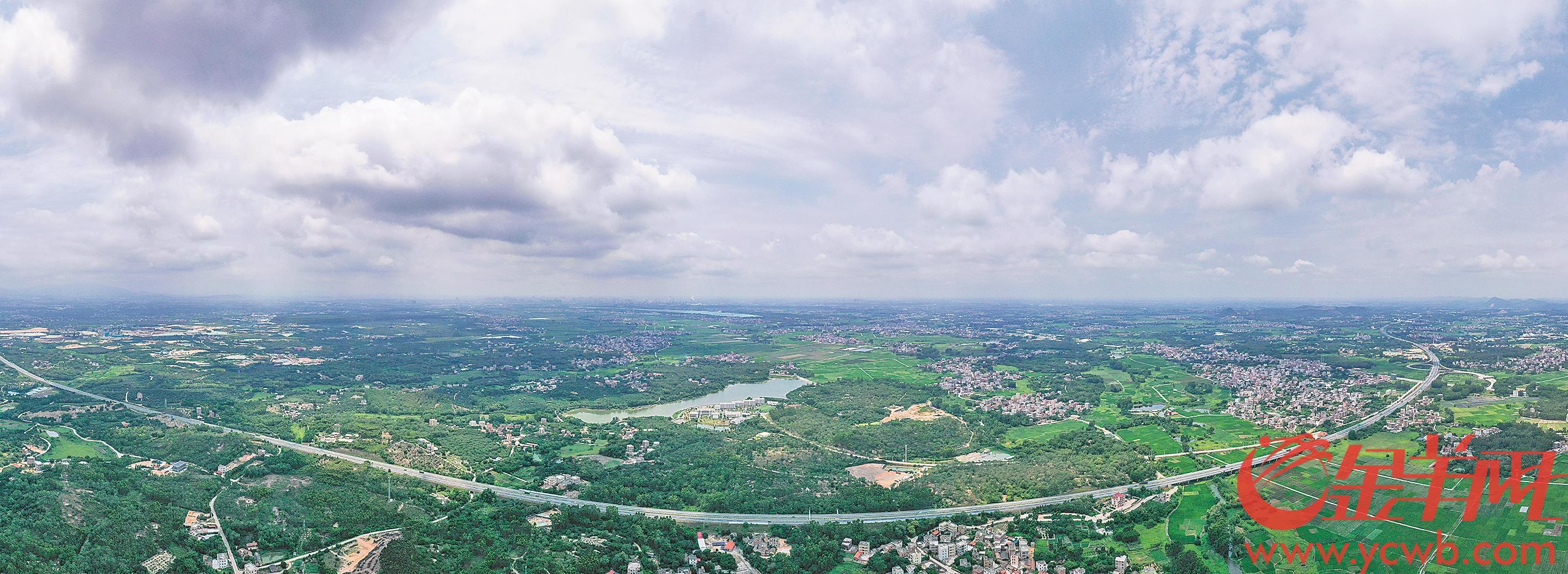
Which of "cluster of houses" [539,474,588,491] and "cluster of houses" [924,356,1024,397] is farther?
"cluster of houses" [924,356,1024,397]

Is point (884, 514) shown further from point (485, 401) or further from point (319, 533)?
point (485, 401)

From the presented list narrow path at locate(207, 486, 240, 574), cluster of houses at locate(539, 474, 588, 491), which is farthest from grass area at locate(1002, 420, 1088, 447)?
narrow path at locate(207, 486, 240, 574)

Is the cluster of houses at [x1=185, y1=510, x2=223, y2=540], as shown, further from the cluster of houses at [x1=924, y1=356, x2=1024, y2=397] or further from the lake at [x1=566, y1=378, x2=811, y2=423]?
the cluster of houses at [x1=924, y1=356, x2=1024, y2=397]

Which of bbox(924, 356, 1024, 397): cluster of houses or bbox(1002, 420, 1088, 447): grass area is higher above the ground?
bbox(924, 356, 1024, 397): cluster of houses

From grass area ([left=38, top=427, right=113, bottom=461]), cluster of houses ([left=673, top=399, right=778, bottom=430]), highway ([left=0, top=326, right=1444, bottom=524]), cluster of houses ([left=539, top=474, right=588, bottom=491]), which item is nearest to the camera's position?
highway ([left=0, top=326, right=1444, bottom=524])

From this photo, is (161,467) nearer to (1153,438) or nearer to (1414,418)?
(1153,438)

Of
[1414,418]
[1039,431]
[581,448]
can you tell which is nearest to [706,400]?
[581,448]
